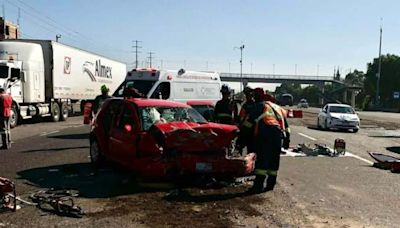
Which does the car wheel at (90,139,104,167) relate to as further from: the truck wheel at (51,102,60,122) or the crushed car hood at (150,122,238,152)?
the truck wheel at (51,102,60,122)

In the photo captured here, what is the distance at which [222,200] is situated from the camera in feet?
27.3

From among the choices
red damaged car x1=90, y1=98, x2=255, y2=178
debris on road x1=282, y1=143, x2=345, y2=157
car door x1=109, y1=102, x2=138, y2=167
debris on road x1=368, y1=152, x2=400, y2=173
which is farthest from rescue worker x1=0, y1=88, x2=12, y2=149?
debris on road x1=368, y1=152, x2=400, y2=173

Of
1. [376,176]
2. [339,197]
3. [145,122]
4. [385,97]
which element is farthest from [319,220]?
[385,97]

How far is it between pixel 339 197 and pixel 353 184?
1.49 metres

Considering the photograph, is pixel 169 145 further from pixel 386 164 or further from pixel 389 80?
pixel 389 80

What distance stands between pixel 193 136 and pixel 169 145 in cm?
42

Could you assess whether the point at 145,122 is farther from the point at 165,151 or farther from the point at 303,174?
the point at 303,174

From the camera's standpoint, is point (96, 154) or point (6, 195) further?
point (96, 154)

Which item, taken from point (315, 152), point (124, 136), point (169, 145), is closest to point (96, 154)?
point (124, 136)

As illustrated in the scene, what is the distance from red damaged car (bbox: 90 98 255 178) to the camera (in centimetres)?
901

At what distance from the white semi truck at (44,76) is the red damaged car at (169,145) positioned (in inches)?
635

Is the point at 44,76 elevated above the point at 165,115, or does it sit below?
above

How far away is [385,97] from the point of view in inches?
4188

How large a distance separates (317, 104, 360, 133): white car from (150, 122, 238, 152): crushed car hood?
61.5 ft
